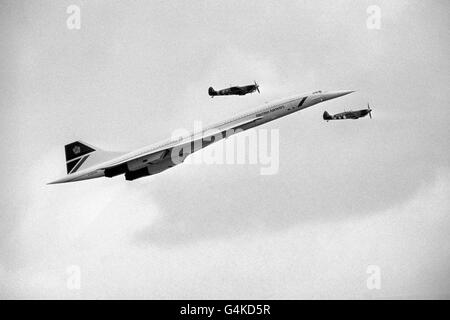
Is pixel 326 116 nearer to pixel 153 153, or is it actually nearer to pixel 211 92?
pixel 211 92

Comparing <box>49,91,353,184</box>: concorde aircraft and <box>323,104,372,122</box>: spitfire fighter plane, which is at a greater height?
<box>323,104,372,122</box>: spitfire fighter plane

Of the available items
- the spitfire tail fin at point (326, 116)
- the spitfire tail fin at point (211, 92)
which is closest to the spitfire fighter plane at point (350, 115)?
the spitfire tail fin at point (326, 116)

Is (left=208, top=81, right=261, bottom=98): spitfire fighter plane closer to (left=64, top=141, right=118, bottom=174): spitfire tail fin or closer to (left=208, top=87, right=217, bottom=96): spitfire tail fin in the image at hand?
(left=208, top=87, right=217, bottom=96): spitfire tail fin

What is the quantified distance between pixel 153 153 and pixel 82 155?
6025mm

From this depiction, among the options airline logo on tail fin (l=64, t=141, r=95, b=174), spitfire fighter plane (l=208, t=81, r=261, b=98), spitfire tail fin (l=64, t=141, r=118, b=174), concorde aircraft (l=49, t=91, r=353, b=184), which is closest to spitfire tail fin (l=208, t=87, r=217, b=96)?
spitfire fighter plane (l=208, t=81, r=261, b=98)

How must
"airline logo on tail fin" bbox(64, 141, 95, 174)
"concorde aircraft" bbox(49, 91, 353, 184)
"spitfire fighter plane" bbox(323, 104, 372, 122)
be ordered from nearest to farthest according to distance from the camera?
1. "concorde aircraft" bbox(49, 91, 353, 184)
2. "airline logo on tail fin" bbox(64, 141, 95, 174)
3. "spitfire fighter plane" bbox(323, 104, 372, 122)

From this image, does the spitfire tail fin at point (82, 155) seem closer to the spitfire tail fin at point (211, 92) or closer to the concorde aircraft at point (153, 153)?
the concorde aircraft at point (153, 153)

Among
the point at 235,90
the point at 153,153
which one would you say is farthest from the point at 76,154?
the point at 235,90

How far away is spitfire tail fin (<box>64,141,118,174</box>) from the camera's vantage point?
62.7 m

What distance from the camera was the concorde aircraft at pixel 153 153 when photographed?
2409 inches

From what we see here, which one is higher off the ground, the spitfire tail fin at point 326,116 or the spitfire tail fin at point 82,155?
the spitfire tail fin at point 326,116
